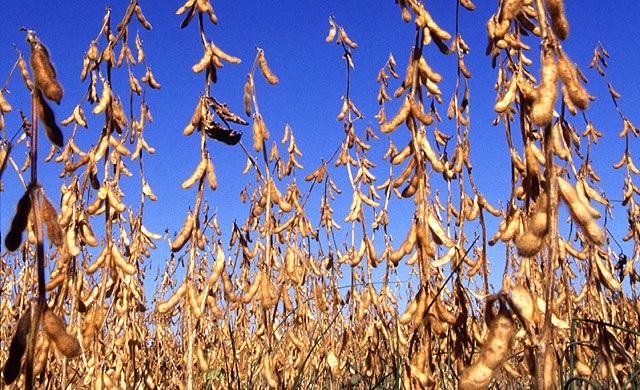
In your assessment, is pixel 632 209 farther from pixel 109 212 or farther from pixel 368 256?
pixel 109 212

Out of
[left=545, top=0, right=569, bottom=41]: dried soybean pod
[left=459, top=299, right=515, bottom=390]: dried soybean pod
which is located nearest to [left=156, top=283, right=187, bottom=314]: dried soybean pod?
[left=459, top=299, right=515, bottom=390]: dried soybean pod

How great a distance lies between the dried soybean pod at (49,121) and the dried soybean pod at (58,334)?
0.85 feet

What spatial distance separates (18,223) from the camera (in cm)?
93

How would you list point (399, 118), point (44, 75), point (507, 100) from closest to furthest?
point (44, 75), point (507, 100), point (399, 118)

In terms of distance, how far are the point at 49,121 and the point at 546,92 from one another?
2.50 ft

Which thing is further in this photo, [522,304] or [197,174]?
[197,174]

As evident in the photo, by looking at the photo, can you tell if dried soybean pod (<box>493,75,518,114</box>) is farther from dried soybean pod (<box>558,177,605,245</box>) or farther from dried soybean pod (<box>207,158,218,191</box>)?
dried soybean pod (<box>207,158,218,191</box>)

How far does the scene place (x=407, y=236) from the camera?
1.57 metres

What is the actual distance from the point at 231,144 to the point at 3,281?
3.13m

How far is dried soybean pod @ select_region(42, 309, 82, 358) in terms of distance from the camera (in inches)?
36.1

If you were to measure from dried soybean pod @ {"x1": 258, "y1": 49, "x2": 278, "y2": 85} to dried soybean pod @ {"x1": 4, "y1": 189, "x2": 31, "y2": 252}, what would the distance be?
49.0 inches

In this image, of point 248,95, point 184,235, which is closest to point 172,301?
point 184,235

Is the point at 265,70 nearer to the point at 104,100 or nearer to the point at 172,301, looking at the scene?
the point at 104,100

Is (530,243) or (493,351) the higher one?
(530,243)
